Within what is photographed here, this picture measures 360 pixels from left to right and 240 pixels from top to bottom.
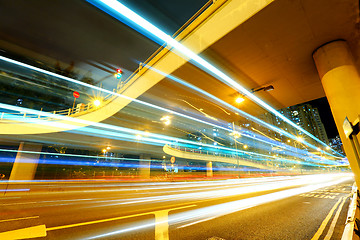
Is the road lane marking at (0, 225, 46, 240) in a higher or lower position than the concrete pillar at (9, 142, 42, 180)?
lower

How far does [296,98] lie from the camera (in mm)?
10039

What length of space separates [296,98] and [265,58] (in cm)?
567

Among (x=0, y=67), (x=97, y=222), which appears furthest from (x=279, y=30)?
(x=0, y=67)

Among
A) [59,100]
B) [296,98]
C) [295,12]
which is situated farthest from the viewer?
[59,100]

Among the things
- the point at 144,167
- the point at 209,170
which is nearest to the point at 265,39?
the point at 144,167

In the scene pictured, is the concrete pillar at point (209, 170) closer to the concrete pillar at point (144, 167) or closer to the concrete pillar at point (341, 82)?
the concrete pillar at point (144, 167)

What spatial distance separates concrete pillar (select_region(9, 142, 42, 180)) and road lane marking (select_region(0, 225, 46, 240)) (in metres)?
20.2

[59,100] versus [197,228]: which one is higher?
[59,100]

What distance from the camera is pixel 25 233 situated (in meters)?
4.01

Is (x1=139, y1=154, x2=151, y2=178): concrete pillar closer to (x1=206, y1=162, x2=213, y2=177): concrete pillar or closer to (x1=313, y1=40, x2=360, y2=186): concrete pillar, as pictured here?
(x1=206, y1=162, x2=213, y2=177): concrete pillar

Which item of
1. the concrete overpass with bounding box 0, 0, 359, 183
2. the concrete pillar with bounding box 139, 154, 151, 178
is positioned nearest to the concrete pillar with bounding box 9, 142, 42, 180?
the concrete pillar with bounding box 139, 154, 151, 178

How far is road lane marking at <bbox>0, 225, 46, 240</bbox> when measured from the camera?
3.76 m

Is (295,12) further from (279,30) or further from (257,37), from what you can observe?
(257,37)

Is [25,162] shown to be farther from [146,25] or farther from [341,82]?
[341,82]
